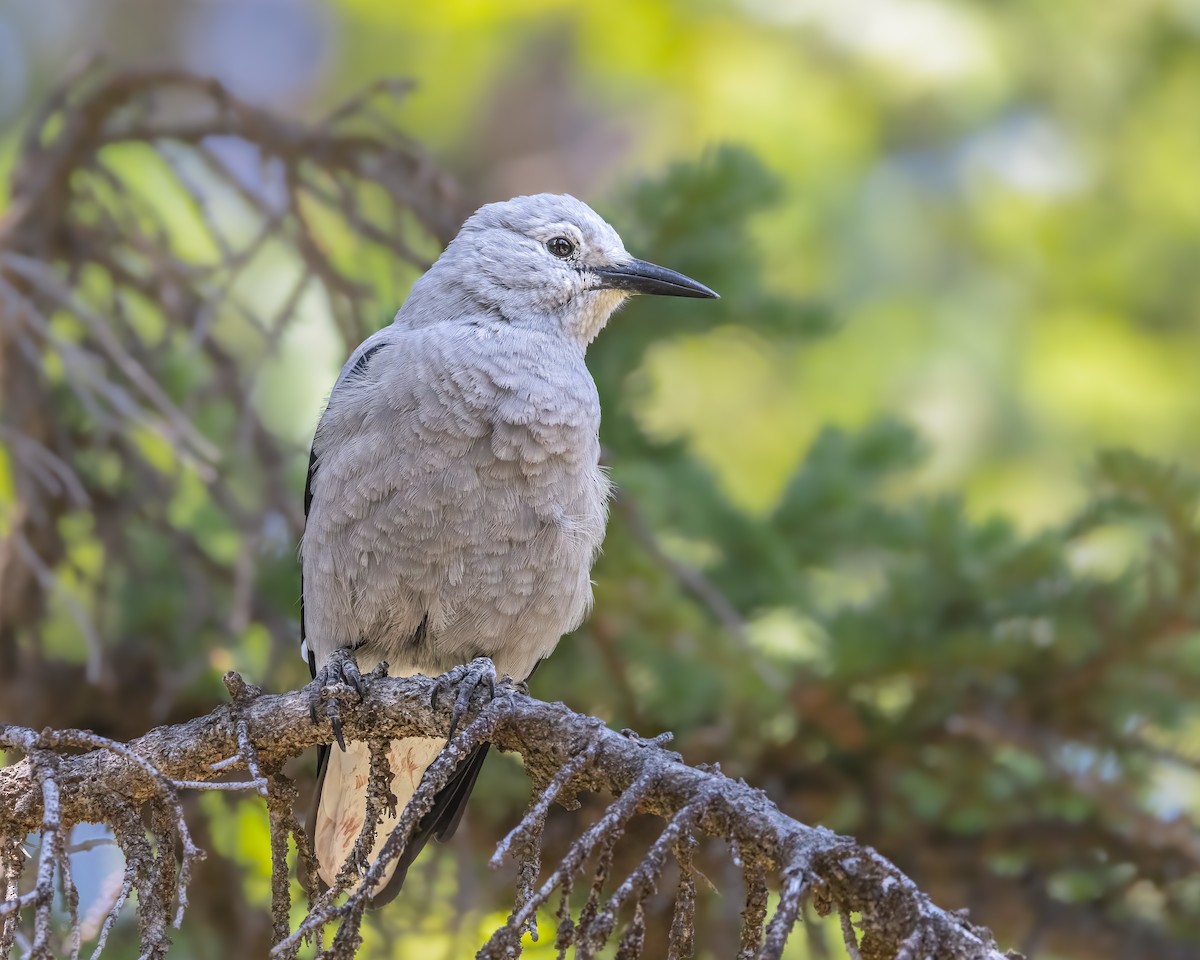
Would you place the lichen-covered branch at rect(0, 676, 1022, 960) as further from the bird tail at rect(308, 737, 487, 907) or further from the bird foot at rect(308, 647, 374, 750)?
the bird tail at rect(308, 737, 487, 907)

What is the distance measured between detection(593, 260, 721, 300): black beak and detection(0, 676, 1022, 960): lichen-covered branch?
67.6 inches

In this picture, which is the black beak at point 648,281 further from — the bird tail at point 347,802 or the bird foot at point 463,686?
the bird foot at point 463,686

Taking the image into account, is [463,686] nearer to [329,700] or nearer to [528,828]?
[329,700]

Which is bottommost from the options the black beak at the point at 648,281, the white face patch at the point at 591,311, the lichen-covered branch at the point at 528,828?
the lichen-covered branch at the point at 528,828

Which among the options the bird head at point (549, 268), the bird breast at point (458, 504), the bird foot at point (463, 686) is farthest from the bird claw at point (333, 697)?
the bird head at point (549, 268)

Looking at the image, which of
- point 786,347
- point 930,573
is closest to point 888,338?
point 786,347

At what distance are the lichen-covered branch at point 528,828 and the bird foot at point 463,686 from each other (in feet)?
0.57

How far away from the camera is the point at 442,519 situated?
3059mm

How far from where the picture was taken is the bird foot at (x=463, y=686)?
2.45 metres

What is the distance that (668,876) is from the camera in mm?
3717

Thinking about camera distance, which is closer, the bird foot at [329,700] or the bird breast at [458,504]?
the bird foot at [329,700]

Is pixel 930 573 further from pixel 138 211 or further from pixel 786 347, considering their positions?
pixel 138 211

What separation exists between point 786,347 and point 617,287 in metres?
1.02

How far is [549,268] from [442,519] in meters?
0.95
